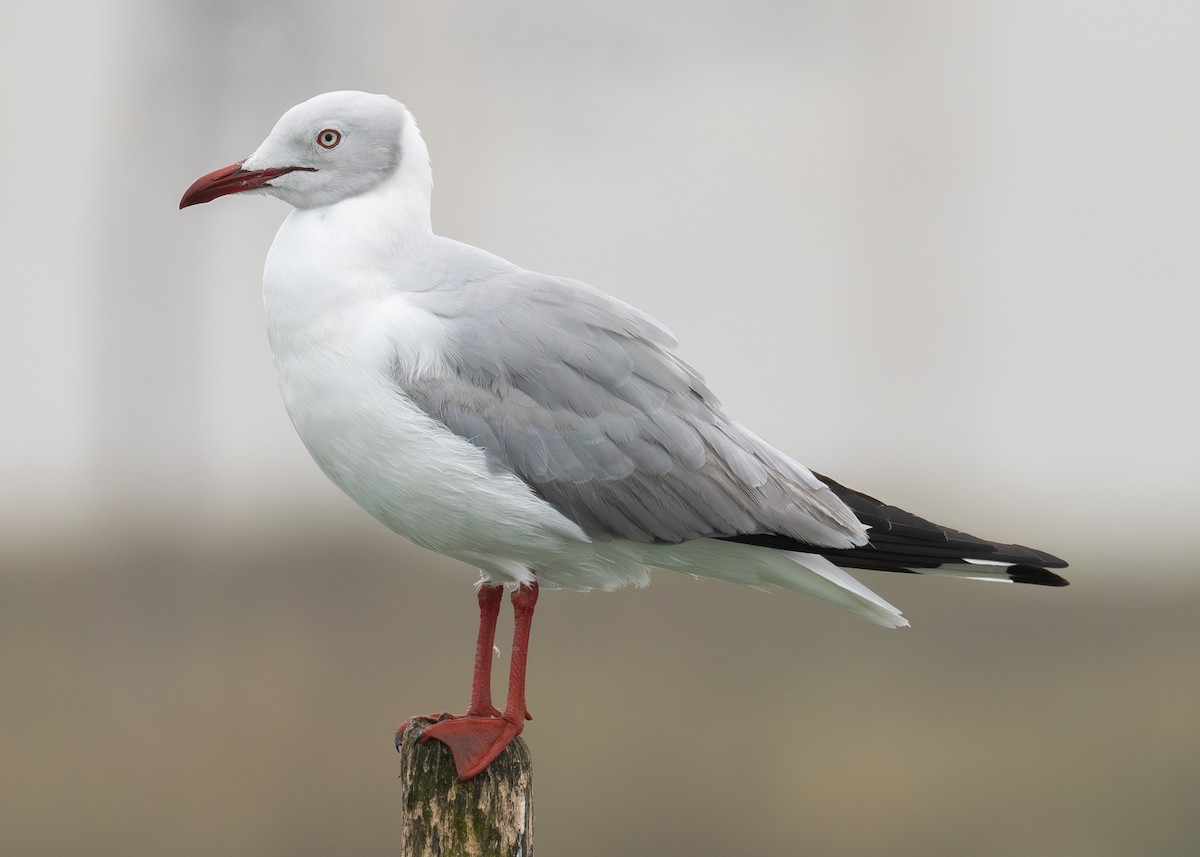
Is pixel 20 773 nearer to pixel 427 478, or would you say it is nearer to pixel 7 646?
pixel 7 646

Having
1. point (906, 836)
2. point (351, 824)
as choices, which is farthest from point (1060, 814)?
point (351, 824)

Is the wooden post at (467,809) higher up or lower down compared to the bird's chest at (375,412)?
lower down

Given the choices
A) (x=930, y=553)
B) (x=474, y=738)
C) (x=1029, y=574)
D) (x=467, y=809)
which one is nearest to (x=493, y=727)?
(x=474, y=738)

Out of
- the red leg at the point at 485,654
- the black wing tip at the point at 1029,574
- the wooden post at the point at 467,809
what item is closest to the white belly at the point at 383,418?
the red leg at the point at 485,654

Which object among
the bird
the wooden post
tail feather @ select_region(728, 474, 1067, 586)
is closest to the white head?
the bird

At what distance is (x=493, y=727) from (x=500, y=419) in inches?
27.5

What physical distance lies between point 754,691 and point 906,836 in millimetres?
927

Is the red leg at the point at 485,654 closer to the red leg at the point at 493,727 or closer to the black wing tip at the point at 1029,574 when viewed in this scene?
the red leg at the point at 493,727

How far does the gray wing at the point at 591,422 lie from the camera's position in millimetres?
2664

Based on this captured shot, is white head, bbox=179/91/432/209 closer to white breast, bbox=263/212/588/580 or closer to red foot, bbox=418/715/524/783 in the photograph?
white breast, bbox=263/212/588/580

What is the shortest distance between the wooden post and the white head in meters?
1.25

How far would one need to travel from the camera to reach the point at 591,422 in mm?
2709

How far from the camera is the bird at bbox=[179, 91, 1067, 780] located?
263 cm

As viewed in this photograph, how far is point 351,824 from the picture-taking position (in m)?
5.08
